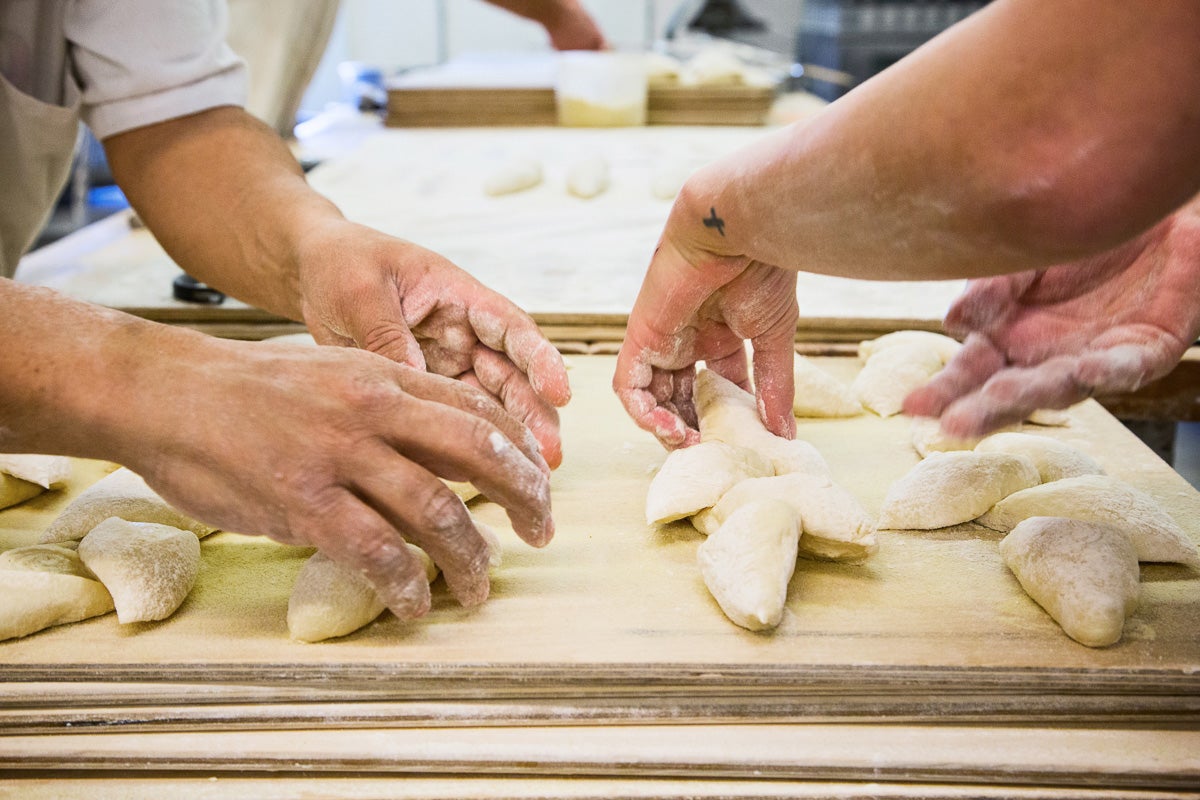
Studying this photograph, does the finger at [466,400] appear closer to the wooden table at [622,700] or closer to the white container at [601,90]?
the wooden table at [622,700]

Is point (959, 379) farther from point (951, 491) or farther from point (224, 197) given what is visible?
point (224, 197)

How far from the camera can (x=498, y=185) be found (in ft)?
8.61

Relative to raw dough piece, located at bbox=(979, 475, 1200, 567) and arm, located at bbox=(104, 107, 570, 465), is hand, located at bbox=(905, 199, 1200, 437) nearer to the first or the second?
raw dough piece, located at bbox=(979, 475, 1200, 567)

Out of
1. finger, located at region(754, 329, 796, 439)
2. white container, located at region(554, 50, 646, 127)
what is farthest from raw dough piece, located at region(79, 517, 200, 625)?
white container, located at region(554, 50, 646, 127)

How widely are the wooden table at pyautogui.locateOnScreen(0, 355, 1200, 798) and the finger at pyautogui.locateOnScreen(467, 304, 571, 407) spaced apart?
289 mm

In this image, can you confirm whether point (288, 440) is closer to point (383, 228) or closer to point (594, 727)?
point (594, 727)

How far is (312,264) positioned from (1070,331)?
3.15 ft

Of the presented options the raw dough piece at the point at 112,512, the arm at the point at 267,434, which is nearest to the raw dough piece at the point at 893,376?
the arm at the point at 267,434

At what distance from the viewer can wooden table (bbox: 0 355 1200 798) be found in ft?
2.58

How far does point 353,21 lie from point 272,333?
5.13 metres

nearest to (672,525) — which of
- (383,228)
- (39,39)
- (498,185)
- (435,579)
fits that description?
(435,579)

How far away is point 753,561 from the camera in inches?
36.5

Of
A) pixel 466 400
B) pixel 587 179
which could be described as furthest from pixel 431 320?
pixel 587 179

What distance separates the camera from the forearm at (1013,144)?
2.03 feet
